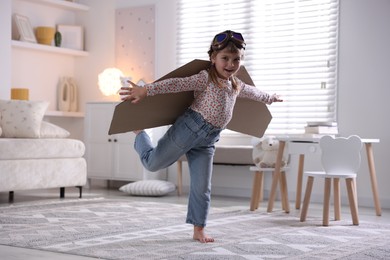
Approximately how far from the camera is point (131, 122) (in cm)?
335

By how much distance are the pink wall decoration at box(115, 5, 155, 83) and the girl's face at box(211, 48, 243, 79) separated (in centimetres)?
361

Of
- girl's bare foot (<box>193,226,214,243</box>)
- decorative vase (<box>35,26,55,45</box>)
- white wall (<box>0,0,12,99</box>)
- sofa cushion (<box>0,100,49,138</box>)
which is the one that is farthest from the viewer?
decorative vase (<box>35,26,55,45</box>)

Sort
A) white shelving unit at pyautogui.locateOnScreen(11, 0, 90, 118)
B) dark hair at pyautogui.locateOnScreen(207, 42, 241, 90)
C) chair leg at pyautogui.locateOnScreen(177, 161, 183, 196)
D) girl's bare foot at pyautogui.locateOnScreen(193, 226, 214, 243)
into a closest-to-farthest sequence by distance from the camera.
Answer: dark hair at pyautogui.locateOnScreen(207, 42, 241, 90), girl's bare foot at pyautogui.locateOnScreen(193, 226, 214, 243), chair leg at pyautogui.locateOnScreen(177, 161, 183, 196), white shelving unit at pyautogui.locateOnScreen(11, 0, 90, 118)

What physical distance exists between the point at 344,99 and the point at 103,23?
291 cm

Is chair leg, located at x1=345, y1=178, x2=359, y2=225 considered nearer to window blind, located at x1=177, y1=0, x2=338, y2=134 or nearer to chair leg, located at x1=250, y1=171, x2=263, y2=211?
chair leg, located at x1=250, y1=171, x2=263, y2=211

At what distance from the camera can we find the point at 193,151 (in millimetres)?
3453

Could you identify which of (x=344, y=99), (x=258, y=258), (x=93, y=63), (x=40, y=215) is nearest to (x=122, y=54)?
(x=93, y=63)

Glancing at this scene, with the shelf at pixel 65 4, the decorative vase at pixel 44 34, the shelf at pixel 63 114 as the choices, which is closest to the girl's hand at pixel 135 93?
the shelf at pixel 63 114

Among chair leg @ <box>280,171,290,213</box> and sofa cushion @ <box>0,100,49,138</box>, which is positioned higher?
sofa cushion @ <box>0,100,49,138</box>

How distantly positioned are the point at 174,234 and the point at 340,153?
4.08 ft

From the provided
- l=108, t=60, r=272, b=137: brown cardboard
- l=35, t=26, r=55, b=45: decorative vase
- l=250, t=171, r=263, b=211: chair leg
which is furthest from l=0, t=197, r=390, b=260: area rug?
l=35, t=26, r=55, b=45: decorative vase

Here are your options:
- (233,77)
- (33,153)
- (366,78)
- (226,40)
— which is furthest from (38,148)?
(366,78)

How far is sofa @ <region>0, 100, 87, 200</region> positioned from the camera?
5188 millimetres

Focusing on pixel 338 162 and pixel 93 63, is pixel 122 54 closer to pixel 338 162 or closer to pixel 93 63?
pixel 93 63
